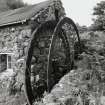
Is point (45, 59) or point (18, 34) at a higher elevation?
point (18, 34)

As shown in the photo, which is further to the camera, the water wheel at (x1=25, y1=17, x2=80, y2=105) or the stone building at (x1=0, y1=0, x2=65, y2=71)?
the stone building at (x1=0, y1=0, x2=65, y2=71)

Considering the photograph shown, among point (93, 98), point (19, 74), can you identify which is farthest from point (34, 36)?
point (93, 98)

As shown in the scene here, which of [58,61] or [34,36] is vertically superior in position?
[34,36]

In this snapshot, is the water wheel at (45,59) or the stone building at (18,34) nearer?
the water wheel at (45,59)

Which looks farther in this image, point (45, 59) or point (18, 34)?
point (45, 59)

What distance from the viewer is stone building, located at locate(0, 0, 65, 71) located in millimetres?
7539

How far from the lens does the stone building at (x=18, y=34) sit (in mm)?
7539

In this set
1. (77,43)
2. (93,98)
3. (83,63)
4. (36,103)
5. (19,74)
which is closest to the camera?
(93,98)

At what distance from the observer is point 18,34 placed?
784 cm

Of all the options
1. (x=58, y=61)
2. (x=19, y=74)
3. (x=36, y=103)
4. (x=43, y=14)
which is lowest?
(x=36, y=103)

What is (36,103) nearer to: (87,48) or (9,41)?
(9,41)

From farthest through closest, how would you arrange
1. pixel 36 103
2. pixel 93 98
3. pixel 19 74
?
pixel 19 74 → pixel 36 103 → pixel 93 98

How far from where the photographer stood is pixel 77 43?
9.11 meters

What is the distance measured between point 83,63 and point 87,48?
5.67ft
